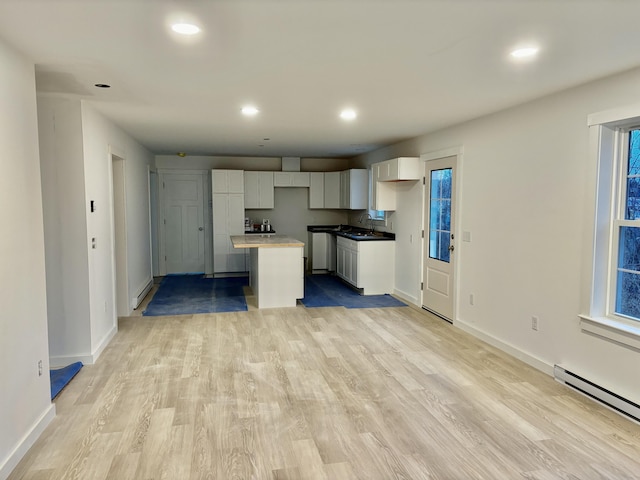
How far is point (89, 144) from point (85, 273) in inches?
46.3

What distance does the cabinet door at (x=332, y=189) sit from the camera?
887cm

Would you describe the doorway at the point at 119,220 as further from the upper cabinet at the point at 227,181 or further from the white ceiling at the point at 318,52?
the upper cabinet at the point at 227,181

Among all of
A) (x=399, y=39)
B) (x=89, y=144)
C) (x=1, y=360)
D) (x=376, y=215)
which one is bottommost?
(x=1, y=360)

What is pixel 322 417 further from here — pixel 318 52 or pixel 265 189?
pixel 265 189

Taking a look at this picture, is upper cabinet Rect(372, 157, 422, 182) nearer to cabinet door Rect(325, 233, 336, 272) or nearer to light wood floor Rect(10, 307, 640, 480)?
light wood floor Rect(10, 307, 640, 480)

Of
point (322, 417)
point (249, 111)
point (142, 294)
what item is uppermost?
point (249, 111)

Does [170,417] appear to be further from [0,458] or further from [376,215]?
[376,215]

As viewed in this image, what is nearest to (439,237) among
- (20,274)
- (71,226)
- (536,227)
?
(536,227)

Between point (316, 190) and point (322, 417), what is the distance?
630cm

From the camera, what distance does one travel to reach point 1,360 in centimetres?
234

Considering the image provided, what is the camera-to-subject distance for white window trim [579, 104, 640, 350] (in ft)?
10.5

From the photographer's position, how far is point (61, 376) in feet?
11.7

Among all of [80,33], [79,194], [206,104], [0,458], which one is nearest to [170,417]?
[0,458]

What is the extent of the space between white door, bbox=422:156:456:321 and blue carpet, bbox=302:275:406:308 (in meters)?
0.67
